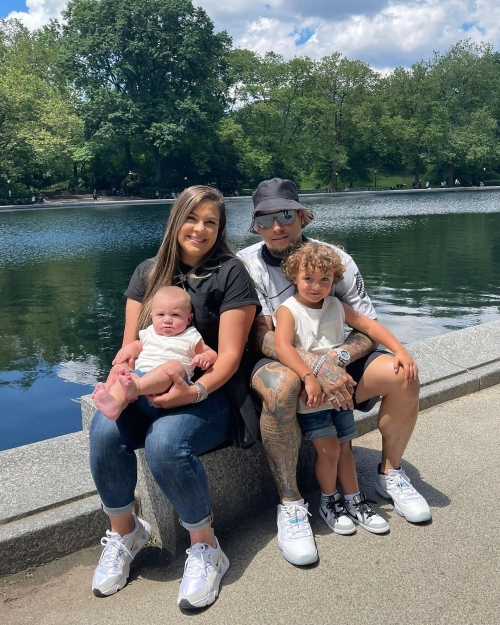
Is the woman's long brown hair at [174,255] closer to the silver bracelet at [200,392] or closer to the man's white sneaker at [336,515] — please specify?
the silver bracelet at [200,392]

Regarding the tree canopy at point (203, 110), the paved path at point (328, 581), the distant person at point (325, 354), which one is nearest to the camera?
the paved path at point (328, 581)

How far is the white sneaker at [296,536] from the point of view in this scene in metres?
2.48

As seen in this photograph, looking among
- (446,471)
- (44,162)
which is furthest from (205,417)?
(44,162)

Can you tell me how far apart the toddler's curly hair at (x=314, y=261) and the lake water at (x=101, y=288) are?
13.5ft

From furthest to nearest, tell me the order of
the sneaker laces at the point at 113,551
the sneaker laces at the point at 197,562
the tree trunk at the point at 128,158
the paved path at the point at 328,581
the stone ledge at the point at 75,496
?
the tree trunk at the point at 128,158, the stone ledge at the point at 75,496, the sneaker laces at the point at 113,551, the sneaker laces at the point at 197,562, the paved path at the point at 328,581

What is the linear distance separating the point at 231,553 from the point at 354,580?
545 mm

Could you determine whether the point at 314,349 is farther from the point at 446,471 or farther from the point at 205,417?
the point at 446,471

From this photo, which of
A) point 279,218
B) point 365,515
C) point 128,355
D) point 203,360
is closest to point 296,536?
point 365,515

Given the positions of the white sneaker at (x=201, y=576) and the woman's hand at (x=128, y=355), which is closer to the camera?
the white sneaker at (x=201, y=576)

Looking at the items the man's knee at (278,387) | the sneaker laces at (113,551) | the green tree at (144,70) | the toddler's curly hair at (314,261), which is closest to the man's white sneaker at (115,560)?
the sneaker laces at (113,551)

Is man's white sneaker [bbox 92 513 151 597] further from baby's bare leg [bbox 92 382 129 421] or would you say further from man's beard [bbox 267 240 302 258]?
man's beard [bbox 267 240 302 258]

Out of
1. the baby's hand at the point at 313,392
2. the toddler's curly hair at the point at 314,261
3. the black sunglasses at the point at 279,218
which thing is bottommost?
the baby's hand at the point at 313,392

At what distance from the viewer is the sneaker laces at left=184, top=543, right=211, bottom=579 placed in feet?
7.63

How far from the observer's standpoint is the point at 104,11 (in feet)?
172
